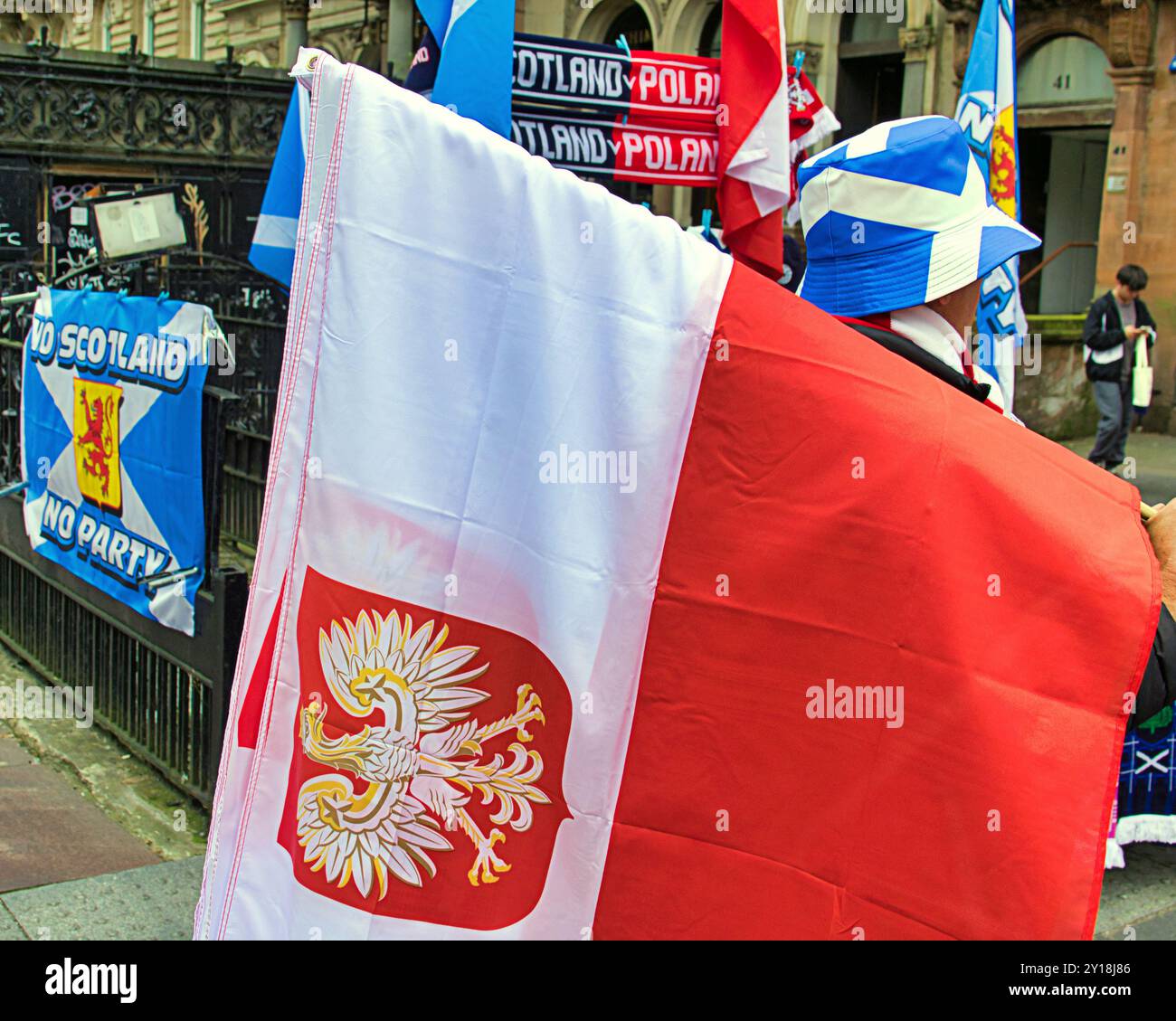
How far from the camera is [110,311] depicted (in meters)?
5.21

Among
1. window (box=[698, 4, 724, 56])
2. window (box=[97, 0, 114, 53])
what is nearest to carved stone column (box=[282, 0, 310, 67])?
→ window (box=[698, 4, 724, 56])

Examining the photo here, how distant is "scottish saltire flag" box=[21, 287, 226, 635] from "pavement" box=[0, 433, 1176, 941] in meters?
0.66

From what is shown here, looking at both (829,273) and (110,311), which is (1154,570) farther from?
(110,311)

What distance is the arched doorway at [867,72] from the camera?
2203cm

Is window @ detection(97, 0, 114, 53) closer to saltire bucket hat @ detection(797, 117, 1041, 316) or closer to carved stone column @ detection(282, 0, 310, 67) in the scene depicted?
carved stone column @ detection(282, 0, 310, 67)

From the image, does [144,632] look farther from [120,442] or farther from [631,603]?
[631,603]

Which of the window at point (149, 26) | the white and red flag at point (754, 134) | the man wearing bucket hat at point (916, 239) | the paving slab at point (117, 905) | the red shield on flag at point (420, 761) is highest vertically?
the window at point (149, 26)

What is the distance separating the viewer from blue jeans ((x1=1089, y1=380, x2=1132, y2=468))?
12.9m

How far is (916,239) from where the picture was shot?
2.65 metres

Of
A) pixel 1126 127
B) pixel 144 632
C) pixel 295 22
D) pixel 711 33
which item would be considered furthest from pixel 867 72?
pixel 144 632

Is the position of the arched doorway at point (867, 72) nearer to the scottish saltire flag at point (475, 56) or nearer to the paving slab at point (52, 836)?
the scottish saltire flag at point (475, 56)

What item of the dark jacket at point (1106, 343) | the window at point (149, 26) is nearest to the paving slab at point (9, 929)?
the dark jacket at point (1106, 343)

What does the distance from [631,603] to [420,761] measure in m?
0.40

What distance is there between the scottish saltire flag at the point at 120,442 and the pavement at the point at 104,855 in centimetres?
66
